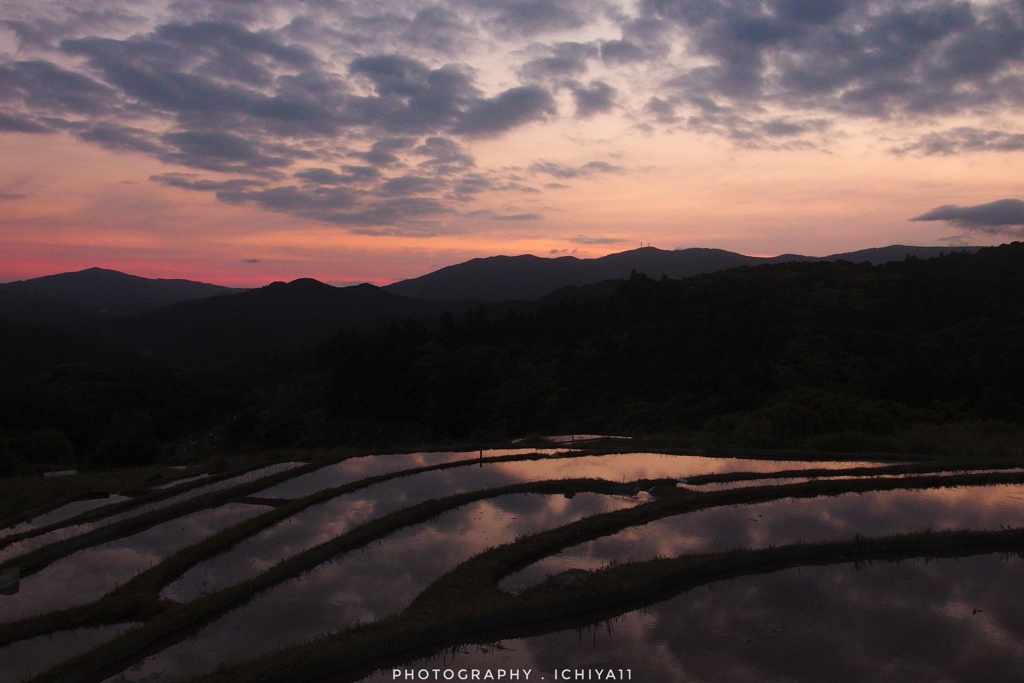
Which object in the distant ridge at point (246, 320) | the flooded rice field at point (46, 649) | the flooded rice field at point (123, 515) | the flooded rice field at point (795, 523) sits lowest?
the flooded rice field at point (123, 515)

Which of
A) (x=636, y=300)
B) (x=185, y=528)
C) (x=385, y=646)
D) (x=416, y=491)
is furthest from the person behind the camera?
(x=636, y=300)

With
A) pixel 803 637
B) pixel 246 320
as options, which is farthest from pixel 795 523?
pixel 246 320

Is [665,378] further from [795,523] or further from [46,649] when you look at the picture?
[46,649]

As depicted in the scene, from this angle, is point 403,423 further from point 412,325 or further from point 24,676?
point 24,676

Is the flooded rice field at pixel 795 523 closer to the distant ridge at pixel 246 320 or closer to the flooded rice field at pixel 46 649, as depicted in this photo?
the flooded rice field at pixel 46 649

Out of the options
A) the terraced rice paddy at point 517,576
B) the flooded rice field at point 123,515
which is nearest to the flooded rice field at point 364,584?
the terraced rice paddy at point 517,576

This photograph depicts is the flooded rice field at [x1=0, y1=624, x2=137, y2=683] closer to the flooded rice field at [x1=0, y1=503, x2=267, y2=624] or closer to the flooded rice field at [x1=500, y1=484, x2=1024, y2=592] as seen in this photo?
the flooded rice field at [x1=0, y1=503, x2=267, y2=624]

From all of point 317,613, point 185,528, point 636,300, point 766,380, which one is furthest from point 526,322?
point 317,613
